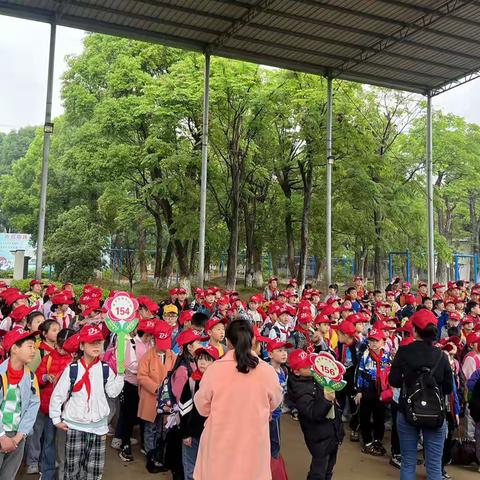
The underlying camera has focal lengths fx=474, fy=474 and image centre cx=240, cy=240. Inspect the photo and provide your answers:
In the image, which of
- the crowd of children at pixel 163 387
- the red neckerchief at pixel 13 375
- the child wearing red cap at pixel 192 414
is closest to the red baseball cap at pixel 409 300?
the crowd of children at pixel 163 387

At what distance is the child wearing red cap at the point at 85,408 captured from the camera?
12.6 feet

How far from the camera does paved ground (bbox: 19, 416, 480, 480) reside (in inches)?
193

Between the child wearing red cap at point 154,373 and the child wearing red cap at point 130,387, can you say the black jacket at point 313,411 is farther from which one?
the child wearing red cap at point 130,387

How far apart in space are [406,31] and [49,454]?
545 inches

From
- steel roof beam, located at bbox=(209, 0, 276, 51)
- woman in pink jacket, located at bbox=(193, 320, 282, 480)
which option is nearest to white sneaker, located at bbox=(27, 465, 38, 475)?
woman in pink jacket, located at bbox=(193, 320, 282, 480)

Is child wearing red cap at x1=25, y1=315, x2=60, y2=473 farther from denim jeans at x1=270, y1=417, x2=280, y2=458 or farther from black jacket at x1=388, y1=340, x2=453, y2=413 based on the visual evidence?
black jacket at x1=388, y1=340, x2=453, y2=413

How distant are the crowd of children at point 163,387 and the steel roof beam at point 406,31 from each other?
29.7ft

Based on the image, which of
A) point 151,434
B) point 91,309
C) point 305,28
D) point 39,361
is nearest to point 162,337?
point 151,434

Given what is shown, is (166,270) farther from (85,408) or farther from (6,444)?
(6,444)

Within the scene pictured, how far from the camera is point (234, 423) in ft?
9.25

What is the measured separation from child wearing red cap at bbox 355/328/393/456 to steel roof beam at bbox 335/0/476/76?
34.3 ft

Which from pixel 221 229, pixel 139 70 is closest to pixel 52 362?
pixel 139 70

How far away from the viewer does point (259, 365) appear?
295 cm

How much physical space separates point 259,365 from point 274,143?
19.2 metres
